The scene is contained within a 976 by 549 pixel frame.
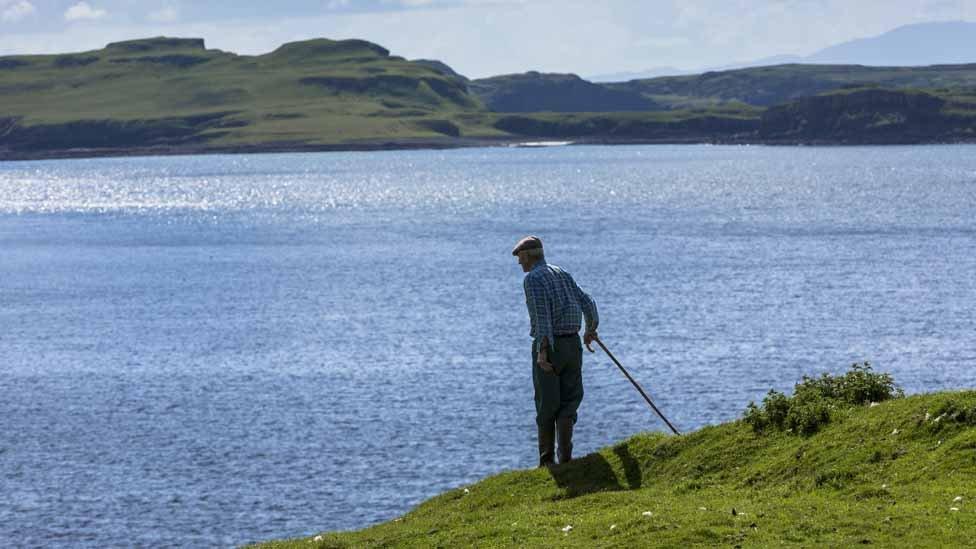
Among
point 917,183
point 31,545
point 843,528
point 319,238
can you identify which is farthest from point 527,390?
point 917,183

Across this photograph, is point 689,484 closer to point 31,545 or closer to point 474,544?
point 474,544

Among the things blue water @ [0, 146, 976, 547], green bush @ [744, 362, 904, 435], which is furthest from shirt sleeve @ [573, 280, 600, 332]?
blue water @ [0, 146, 976, 547]

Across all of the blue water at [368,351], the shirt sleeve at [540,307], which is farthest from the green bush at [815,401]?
the blue water at [368,351]

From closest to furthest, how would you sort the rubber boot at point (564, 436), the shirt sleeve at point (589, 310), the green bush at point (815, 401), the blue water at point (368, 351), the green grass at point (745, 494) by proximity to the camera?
the green grass at point (745, 494) < the green bush at point (815, 401) < the shirt sleeve at point (589, 310) < the rubber boot at point (564, 436) < the blue water at point (368, 351)

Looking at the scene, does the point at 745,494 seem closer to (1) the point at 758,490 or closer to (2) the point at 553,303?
(1) the point at 758,490

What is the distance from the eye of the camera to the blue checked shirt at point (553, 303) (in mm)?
19500

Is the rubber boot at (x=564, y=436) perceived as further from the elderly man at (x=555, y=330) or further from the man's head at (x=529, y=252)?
the man's head at (x=529, y=252)

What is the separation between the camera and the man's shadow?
751 inches

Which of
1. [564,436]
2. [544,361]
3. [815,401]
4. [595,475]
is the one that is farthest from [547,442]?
[815,401]

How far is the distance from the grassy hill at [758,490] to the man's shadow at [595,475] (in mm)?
25

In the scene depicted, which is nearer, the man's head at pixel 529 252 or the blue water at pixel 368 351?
the man's head at pixel 529 252

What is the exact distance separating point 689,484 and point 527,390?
113ft

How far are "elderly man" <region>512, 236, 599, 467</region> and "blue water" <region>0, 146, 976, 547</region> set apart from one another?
51.5 ft

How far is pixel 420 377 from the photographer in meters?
56.2
